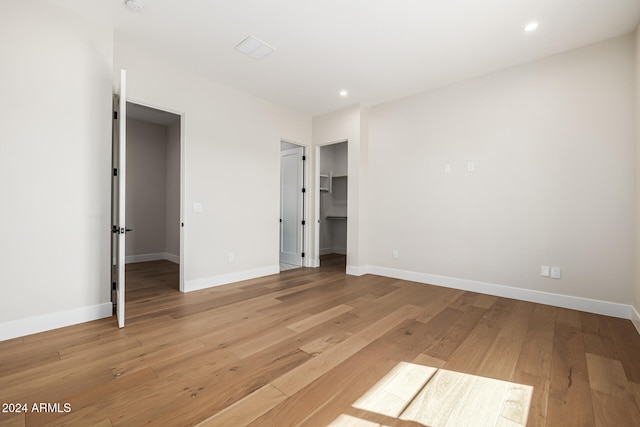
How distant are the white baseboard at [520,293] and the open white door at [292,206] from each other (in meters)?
1.44

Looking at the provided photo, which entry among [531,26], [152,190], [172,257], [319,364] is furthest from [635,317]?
[152,190]

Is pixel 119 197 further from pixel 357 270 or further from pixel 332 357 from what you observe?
pixel 357 270

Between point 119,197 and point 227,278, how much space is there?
1.94 m

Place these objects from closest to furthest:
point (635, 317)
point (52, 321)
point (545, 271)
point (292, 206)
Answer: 1. point (52, 321)
2. point (635, 317)
3. point (545, 271)
4. point (292, 206)

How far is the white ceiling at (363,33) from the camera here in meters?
2.44

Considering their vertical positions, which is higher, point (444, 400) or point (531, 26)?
point (531, 26)

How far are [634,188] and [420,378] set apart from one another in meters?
2.93

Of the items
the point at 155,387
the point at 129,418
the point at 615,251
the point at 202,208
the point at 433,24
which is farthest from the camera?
the point at 202,208

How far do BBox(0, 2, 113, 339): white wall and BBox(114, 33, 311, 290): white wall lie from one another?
0.50m

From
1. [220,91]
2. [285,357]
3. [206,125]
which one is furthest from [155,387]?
[220,91]

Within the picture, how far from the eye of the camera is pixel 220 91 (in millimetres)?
3934

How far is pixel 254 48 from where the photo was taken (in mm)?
3066

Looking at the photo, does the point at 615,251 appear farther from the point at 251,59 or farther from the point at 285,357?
the point at 251,59

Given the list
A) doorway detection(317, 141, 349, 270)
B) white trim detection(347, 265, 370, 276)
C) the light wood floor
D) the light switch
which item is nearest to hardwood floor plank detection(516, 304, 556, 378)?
the light wood floor
